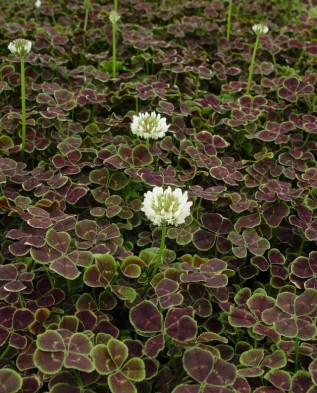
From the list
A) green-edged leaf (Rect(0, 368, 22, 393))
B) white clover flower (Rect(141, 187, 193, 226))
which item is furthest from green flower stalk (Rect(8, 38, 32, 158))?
green-edged leaf (Rect(0, 368, 22, 393))

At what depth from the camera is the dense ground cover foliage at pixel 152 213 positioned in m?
1.58

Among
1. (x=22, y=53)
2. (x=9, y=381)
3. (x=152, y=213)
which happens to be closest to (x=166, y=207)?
(x=152, y=213)

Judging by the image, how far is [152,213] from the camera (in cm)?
171

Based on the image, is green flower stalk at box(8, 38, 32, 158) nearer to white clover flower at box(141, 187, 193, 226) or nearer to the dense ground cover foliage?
the dense ground cover foliage

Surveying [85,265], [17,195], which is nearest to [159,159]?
[17,195]

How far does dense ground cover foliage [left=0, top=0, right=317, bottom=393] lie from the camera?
158 centimetres

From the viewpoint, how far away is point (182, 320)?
5.22 ft

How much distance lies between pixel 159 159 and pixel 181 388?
120cm

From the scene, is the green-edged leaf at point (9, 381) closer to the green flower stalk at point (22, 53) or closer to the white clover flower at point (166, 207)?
the white clover flower at point (166, 207)

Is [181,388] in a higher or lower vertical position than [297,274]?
higher

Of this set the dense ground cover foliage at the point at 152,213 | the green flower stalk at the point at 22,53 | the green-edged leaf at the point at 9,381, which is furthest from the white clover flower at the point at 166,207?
the green flower stalk at the point at 22,53

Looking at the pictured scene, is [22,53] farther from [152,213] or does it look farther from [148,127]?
[152,213]

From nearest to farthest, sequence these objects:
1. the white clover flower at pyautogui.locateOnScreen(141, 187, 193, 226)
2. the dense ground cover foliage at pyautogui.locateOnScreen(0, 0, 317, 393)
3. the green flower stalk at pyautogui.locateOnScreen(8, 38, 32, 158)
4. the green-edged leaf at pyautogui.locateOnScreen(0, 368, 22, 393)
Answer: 1. the green-edged leaf at pyautogui.locateOnScreen(0, 368, 22, 393)
2. the dense ground cover foliage at pyautogui.locateOnScreen(0, 0, 317, 393)
3. the white clover flower at pyautogui.locateOnScreen(141, 187, 193, 226)
4. the green flower stalk at pyautogui.locateOnScreen(8, 38, 32, 158)

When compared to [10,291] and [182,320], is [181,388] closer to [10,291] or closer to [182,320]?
[182,320]
